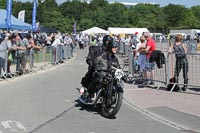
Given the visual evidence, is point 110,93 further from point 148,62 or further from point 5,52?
point 5,52

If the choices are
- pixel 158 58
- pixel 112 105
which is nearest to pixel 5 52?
pixel 158 58

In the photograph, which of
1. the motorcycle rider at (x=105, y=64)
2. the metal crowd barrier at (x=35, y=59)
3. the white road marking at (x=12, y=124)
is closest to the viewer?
the white road marking at (x=12, y=124)

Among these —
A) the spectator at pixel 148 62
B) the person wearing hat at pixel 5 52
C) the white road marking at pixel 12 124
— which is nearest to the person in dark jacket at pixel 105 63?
the white road marking at pixel 12 124

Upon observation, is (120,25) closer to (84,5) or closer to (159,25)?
(159,25)

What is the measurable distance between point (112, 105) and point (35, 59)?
1210cm

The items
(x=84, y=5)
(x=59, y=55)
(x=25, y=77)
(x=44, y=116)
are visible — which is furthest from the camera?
(x=84, y=5)

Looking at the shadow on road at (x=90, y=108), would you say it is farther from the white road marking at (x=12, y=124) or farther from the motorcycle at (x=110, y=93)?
the white road marking at (x=12, y=124)

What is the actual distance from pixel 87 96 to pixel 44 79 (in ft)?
24.4

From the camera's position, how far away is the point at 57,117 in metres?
9.55

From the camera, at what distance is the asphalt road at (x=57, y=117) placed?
27.5ft

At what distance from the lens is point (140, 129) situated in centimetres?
849

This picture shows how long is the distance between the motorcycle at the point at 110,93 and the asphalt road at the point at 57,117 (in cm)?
21

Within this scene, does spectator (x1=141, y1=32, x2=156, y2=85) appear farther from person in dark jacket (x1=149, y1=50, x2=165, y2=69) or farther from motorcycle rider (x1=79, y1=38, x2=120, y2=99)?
motorcycle rider (x1=79, y1=38, x2=120, y2=99)

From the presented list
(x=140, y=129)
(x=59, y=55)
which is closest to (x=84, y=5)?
(x=59, y=55)
